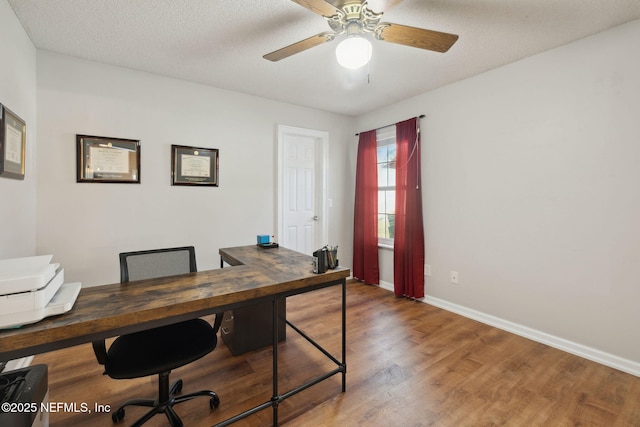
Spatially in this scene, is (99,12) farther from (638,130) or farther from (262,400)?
(638,130)

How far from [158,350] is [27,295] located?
2.05ft

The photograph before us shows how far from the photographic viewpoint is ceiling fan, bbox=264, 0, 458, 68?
149cm

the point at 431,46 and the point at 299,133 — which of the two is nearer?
the point at 431,46

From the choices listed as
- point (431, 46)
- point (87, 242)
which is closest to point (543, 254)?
point (431, 46)

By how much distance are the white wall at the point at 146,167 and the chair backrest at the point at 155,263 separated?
125cm

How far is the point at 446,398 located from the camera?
5.80ft

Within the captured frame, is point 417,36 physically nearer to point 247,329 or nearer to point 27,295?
point 27,295

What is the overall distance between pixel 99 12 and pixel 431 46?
2206 millimetres

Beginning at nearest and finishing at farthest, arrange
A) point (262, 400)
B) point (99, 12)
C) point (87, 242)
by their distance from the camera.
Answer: point (262, 400)
point (99, 12)
point (87, 242)

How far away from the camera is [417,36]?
5.50 feet

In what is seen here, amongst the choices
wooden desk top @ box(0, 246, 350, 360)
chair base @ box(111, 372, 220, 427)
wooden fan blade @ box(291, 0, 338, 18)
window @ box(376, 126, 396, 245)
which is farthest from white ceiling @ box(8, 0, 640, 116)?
chair base @ box(111, 372, 220, 427)

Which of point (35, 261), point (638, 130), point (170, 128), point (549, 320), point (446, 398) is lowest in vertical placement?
point (446, 398)

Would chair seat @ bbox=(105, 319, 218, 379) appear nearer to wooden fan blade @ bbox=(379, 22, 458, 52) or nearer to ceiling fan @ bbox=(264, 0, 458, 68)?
ceiling fan @ bbox=(264, 0, 458, 68)

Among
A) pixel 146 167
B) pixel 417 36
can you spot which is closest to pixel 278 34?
pixel 417 36
